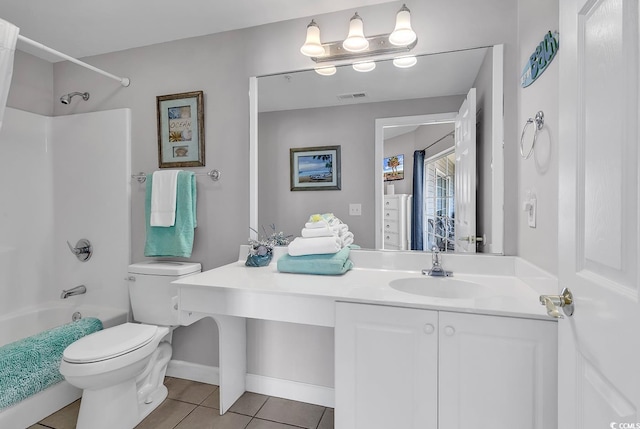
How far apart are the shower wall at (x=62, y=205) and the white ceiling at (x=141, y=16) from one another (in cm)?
49

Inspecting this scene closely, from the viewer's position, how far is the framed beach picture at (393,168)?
1721 millimetres

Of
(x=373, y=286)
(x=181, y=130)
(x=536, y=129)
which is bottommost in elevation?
(x=373, y=286)

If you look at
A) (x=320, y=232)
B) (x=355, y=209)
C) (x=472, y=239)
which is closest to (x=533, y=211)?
(x=472, y=239)

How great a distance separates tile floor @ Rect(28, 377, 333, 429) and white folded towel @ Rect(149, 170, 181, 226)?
108 centimetres

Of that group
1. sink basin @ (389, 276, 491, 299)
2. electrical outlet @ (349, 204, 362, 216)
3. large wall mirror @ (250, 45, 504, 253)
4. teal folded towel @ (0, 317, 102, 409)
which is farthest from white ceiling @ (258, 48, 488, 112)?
teal folded towel @ (0, 317, 102, 409)

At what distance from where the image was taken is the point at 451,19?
5.34 ft

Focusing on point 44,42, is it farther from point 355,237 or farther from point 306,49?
point 355,237

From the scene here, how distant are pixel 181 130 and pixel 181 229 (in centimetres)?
66

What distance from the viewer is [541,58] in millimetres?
1222

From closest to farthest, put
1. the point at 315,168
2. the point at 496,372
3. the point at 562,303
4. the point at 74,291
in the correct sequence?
the point at 562,303, the point at 496,372, the point at 315,168, the point at 74,291

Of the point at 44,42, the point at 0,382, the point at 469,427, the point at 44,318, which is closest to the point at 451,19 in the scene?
the point at 469,427

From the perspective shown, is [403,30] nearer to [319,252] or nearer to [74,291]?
[319,252]

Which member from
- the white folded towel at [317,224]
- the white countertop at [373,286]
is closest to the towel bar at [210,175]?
the white countertop at [373,286]

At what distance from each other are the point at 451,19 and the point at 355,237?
123cm
